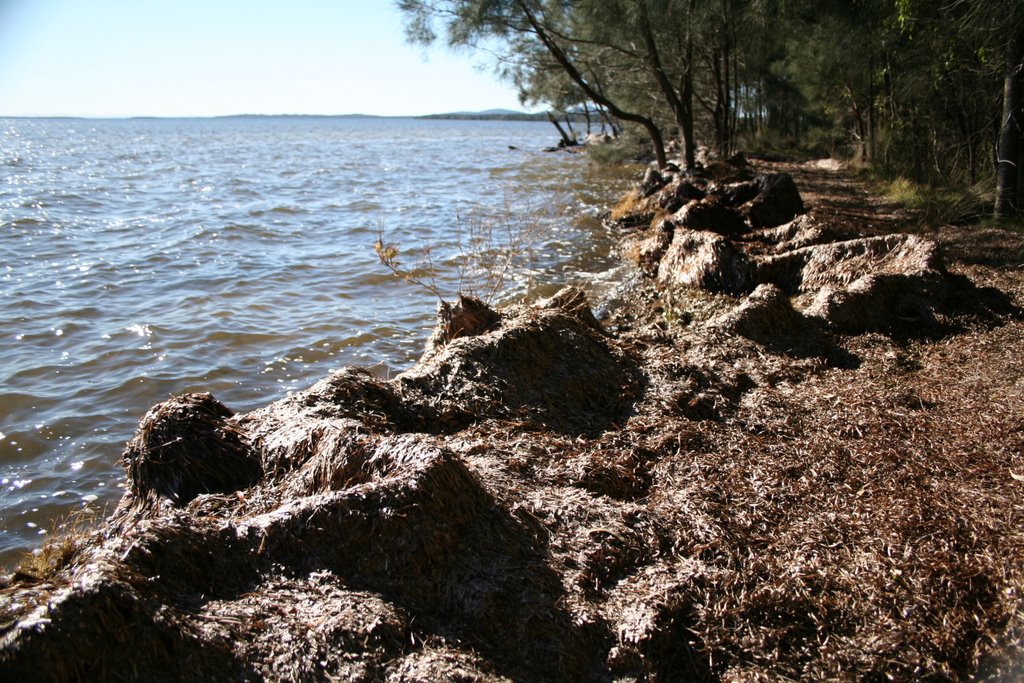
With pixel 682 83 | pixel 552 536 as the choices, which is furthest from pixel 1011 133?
pixel 682 83

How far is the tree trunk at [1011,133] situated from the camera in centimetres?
855

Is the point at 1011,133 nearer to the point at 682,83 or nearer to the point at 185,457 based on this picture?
the point at 185,457

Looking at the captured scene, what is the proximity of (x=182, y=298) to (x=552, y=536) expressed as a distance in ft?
25.8

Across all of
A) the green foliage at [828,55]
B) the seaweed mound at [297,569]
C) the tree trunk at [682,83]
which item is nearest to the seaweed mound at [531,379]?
the seaweed mound at [297,569]

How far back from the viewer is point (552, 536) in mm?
2781

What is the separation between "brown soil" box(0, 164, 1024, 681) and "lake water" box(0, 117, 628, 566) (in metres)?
2.30

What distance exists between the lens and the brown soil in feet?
6.97

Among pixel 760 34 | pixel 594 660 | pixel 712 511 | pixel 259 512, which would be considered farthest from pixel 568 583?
pixel 760 34

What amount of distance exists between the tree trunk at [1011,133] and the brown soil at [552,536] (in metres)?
5.84

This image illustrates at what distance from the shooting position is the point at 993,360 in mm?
4617

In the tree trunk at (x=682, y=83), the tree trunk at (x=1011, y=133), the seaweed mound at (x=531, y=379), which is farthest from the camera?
the tree trunk at (x=682, y=83)

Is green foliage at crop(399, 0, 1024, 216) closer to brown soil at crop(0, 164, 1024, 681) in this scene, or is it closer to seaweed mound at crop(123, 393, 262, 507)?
brown soil at crop(0, 164, 1024, 681)

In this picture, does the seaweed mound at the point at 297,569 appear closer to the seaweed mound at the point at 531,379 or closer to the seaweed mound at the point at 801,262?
the seaweed mound at the point at 531,379

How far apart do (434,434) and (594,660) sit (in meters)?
1.69
